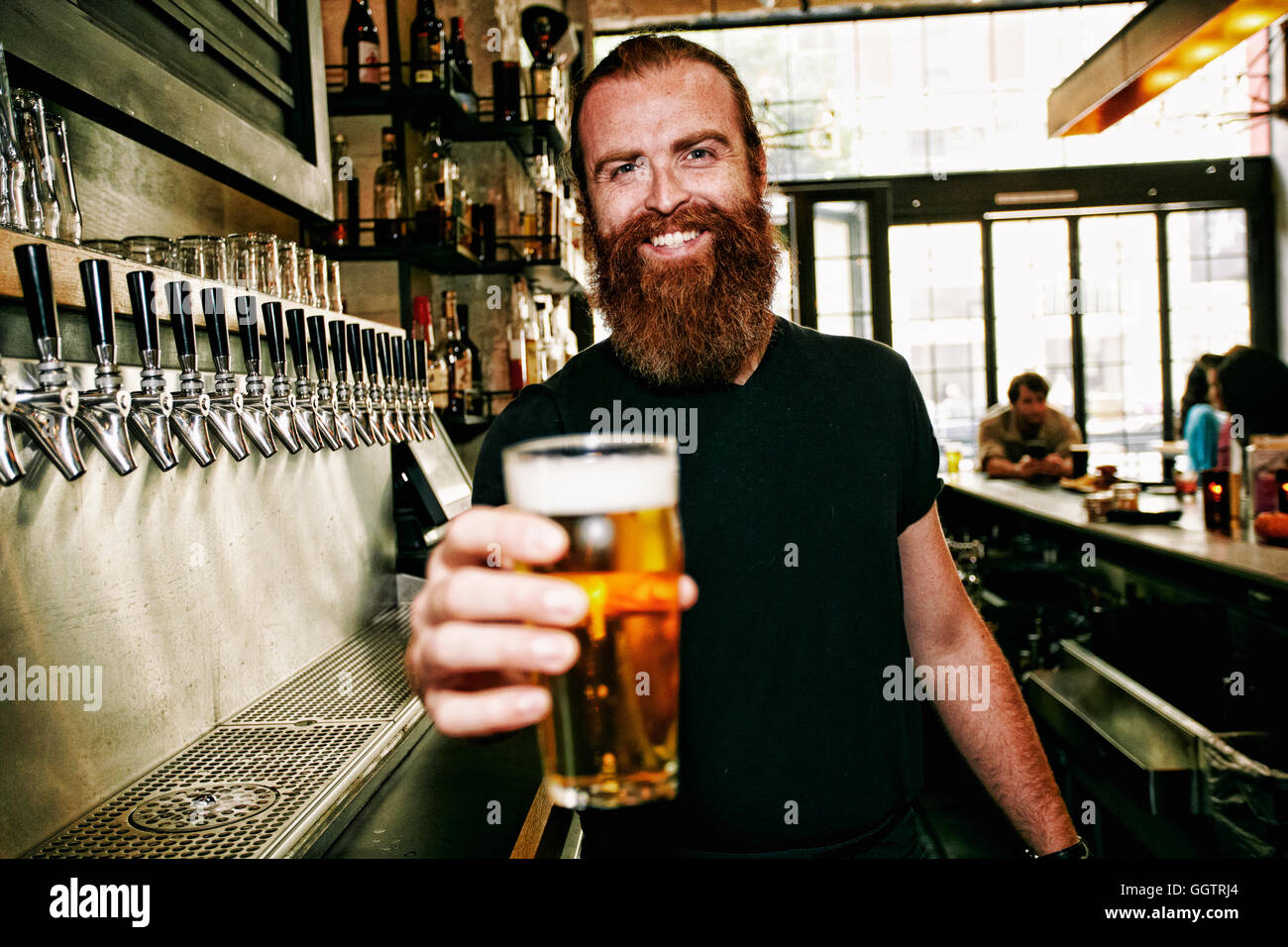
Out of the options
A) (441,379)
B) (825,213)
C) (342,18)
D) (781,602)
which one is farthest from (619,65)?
(825,213)

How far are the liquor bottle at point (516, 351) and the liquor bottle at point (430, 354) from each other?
31 cm

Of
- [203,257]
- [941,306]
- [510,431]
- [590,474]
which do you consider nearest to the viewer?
[590,474]

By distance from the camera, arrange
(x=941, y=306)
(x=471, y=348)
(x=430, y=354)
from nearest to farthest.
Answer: (x=430, y=354)
(x=471, y=348)
(x=941, y=306)

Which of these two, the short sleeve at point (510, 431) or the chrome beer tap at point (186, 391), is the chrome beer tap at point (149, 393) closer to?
the chrome beer tap at point (186, 391)

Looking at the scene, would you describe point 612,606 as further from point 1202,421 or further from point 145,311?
point 1202,421

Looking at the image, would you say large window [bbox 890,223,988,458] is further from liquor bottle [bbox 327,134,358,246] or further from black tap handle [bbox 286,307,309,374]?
black tap handle [bbox 286,307,309,374]

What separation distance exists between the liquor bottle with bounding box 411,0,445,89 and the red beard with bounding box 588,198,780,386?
177cm

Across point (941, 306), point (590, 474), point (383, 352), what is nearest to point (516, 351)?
point (383, 352)

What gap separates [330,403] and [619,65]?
841mm

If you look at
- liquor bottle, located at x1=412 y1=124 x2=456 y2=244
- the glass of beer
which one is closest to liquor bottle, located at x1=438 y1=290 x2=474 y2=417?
liquor bottle, located at x1=412 y1=124 x2=456 y2=244

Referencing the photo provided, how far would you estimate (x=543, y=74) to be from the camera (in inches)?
139

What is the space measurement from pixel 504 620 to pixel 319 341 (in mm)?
1212

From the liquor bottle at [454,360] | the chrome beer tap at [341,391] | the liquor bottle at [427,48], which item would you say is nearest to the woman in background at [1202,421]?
the liquor bottle at [454,360]

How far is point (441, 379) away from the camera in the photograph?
302 cm
